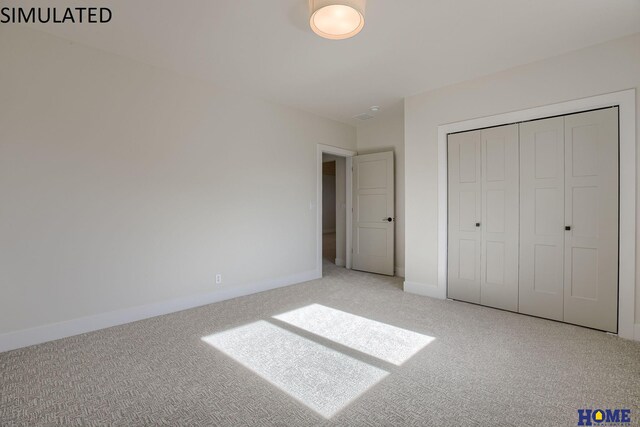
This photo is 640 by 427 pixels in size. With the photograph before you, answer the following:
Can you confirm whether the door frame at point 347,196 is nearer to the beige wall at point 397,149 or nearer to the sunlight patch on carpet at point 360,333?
the beige wall at point 397,149

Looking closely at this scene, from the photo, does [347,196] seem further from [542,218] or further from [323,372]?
[323,372]

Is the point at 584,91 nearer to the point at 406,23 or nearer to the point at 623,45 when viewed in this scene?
the point at 623,45

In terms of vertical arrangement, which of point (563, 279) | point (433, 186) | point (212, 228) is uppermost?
point (433, 186)

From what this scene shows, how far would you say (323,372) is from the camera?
2238 millimetres

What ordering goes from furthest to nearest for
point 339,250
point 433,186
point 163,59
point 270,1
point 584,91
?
point 339,250 < point 433,186 < point 163,59 < point 584,91 < point 270,1

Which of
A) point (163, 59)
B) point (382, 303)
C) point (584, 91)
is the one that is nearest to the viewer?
point (584, 91)

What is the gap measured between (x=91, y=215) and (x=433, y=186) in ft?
12.7

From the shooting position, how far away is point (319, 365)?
2.34 m

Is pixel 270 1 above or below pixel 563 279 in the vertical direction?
above

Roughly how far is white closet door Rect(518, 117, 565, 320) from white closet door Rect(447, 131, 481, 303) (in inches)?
18.7

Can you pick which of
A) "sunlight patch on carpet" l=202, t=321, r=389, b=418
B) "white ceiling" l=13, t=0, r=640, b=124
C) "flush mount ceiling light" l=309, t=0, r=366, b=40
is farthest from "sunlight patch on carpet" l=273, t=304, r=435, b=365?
"white ceiling" l=13, t=0, r=640, b=124

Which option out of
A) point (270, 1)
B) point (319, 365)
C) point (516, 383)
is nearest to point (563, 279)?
point (516, 383)

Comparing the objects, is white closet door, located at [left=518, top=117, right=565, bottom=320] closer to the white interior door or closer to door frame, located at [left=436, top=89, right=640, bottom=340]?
door frame, located at [left=436, top=89, right=640, bottom=340]

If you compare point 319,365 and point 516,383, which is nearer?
point 516,383
